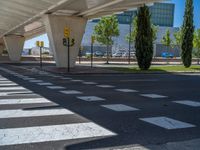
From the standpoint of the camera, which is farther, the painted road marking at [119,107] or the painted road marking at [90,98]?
the painted road marking at [90,98]

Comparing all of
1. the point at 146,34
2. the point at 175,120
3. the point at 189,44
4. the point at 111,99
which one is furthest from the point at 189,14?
the point at 175,120

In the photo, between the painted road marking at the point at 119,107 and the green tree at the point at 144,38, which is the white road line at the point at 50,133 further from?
the green tree at the point at 144,38

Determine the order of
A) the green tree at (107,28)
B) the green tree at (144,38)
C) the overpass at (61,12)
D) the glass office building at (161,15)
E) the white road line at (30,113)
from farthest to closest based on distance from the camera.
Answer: the glass office building at (161,15) < the green tree at (107,28) < the green tree at (144,38) < the overpass at (61,12) < the white road line at (30,113)

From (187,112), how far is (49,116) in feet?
12.1

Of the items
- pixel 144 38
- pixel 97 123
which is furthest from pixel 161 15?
pixel 97 123

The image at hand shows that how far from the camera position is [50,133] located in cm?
662

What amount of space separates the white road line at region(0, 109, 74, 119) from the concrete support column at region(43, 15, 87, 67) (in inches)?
810

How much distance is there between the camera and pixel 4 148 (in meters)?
5.62

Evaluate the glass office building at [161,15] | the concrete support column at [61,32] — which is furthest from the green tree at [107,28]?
the glass office building at [161,15]

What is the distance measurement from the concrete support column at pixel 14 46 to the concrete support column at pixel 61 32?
83.1 feet

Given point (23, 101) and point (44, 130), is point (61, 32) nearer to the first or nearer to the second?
point (23, 101)

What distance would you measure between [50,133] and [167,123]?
2.69 m

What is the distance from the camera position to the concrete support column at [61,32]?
95.3ft

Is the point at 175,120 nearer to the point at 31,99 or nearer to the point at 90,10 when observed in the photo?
the point at 31,99
